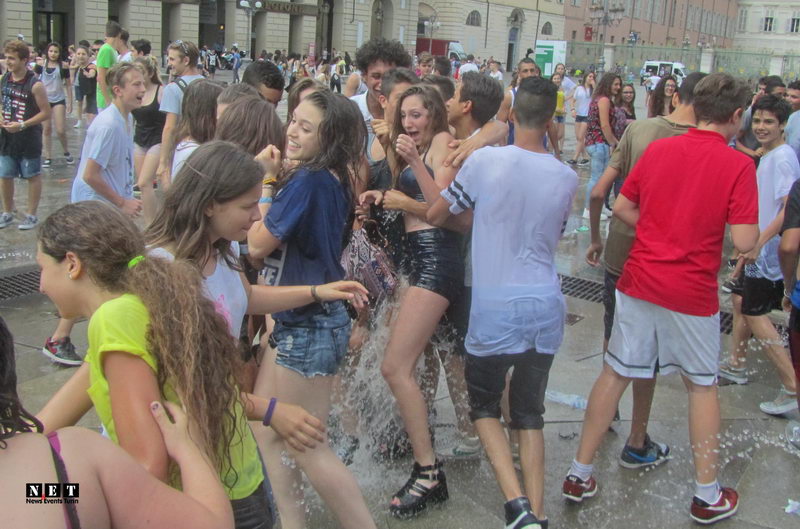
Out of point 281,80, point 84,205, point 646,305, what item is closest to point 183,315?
point 84,205

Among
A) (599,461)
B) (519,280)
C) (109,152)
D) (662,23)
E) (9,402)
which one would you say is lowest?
(599,461)

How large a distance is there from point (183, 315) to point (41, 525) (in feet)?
2.28

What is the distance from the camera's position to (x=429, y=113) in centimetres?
359

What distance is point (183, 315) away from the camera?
1830 millimetres

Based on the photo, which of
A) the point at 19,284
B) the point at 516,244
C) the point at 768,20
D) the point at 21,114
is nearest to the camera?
the point at 516,244

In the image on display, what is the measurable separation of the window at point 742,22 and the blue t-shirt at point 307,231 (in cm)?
11967

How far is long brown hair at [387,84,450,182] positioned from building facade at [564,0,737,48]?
6869cm

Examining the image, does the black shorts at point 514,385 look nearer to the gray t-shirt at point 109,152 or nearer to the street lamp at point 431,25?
the gray t-shirt at point 109,152

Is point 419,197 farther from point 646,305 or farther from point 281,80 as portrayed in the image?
point 281,80

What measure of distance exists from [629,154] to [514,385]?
4.96 feet

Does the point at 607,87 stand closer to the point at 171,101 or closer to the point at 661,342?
the point at 171,101

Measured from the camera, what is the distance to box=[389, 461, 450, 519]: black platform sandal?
10.7ft

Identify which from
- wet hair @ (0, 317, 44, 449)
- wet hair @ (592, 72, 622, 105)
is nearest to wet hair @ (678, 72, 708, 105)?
wet hair @ (0, 317, 44, 449)

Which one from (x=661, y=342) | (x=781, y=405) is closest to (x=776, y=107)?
(x=781, y=405)
